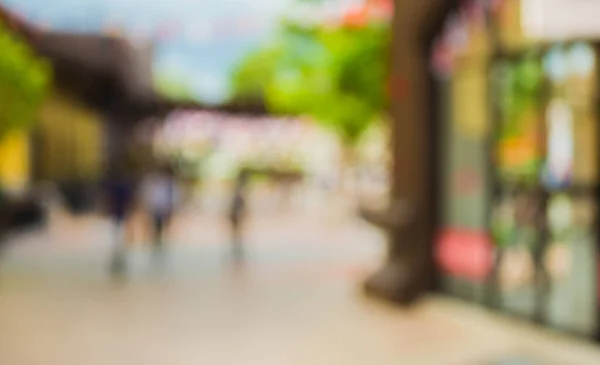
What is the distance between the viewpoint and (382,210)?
7.48 meters

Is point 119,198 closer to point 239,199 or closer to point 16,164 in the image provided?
point 239,199

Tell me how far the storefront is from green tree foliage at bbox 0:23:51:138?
5817 millimetres

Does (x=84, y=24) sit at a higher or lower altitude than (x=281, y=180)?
higher

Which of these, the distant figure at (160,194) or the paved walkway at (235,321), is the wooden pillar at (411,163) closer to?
the paved walkway at (235,321)

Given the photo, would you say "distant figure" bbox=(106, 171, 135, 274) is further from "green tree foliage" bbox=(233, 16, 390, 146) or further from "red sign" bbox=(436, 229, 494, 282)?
"green tree foliage" bbox=(233, 16, 390, 146)

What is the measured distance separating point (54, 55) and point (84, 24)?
101 centimetres

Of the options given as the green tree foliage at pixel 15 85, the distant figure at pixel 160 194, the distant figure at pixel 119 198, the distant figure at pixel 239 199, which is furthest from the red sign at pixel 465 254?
the green tree foliage at pixel 15 85

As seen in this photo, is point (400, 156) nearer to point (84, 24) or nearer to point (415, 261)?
point (415, 261)

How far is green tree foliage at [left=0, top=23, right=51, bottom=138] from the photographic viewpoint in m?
10.3

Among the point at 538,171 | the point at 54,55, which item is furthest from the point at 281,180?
the point at 538,171

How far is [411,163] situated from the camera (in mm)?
7250

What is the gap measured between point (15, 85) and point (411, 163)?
19.3ft

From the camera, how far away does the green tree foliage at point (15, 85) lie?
10.3 meters

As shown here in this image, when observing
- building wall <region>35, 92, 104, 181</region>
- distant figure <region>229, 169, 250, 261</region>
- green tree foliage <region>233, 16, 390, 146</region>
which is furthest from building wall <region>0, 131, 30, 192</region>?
distant figure <region>229, 169, 250, 261</region>
